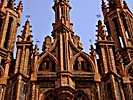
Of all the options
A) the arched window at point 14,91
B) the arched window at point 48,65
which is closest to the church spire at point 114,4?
the arched window at point 48,65

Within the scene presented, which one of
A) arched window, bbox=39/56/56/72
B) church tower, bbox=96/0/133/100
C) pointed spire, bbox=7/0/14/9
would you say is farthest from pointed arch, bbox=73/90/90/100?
pointed spire, bbox=7/0/14/9

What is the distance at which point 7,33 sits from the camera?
2698 centimetres

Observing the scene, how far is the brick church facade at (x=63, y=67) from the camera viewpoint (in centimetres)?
2019

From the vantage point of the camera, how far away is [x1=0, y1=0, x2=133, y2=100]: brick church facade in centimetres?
2019

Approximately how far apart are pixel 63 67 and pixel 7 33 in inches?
275

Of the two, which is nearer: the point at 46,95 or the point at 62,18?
the point at 46,95

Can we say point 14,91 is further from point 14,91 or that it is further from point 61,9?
point 61,9

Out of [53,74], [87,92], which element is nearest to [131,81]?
[87,92]

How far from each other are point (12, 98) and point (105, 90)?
15.9 feet

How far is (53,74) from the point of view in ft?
69.8

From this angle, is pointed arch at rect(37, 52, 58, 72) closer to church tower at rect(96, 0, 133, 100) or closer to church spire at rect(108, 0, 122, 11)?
church tower at rect(96, 0, 133, 100)

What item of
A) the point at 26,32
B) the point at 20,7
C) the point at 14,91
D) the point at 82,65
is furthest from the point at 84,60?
the point at 20,7

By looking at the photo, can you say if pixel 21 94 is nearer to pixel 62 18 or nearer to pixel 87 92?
pixel 87 92

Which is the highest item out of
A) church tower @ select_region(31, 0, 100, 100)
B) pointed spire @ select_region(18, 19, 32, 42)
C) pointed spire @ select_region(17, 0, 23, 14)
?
pointed spire @ select_region(17, 0, 23, 14)
